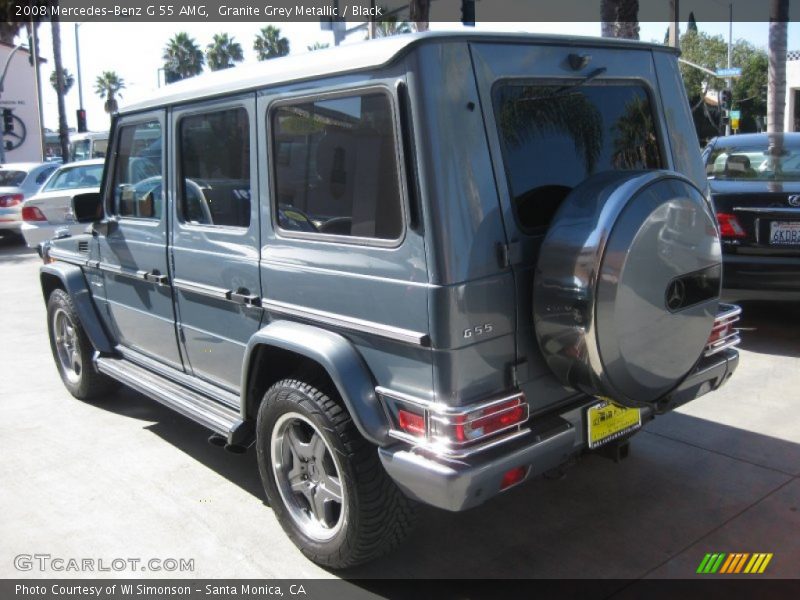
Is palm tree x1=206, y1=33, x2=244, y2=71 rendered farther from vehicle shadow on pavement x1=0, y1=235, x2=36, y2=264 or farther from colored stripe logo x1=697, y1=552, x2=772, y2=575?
colored stripe logo x1=697, y1=552, x2=772, y2=575

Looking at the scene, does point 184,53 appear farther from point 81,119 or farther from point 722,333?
point 722,333

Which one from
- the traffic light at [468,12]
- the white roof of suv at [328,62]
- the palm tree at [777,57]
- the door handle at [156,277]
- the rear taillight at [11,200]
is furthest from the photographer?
the rear taillight at [11,200]

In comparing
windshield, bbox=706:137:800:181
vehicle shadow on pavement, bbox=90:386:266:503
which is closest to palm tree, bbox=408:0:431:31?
windshield, bbox=706:137:800:181

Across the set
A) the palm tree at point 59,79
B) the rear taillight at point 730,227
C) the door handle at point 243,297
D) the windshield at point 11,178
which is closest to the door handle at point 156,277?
the door handle at point 243,297

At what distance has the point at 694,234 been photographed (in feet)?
9.64

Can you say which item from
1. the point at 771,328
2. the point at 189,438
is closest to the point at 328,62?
the point at 189,438

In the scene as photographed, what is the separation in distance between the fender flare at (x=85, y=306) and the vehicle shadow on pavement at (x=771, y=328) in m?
4.83

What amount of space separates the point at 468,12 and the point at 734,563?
7.01 meters

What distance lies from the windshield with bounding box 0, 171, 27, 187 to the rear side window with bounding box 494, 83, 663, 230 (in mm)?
14276

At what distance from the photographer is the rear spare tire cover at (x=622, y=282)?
106 inches

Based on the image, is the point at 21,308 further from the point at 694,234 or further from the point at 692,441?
the point at 694,234

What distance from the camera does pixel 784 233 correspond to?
19.4ft

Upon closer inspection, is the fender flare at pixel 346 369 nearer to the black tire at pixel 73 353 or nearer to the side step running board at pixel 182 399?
the side step running board at pixel 182 399

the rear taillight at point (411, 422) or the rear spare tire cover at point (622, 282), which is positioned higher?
the rear spare tire cover at point (622, 282)
